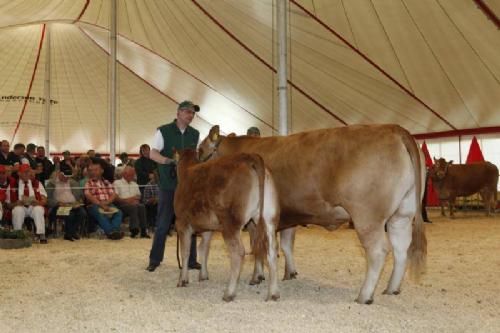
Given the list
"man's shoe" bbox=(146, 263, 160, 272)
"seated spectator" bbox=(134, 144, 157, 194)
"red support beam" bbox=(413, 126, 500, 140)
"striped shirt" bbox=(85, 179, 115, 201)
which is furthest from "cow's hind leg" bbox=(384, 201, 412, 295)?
"red support beam" bbox=(413, 126, 500, 140)

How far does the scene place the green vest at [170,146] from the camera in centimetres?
535

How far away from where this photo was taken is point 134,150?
23484mm

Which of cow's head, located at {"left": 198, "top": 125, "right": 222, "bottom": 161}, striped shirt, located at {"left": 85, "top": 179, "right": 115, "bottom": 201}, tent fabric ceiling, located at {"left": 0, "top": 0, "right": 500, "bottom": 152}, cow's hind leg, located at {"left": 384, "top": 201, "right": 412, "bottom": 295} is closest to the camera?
cow's hind leg, located at {"left": 384, "top": 201, "right": 412, "bottom": 295}

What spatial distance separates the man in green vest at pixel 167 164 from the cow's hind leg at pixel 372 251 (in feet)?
6.69

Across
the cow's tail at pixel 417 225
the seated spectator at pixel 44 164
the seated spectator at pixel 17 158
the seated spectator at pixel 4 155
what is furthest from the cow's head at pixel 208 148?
the seated spectator at pixel 44 164

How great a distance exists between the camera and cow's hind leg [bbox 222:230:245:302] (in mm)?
4078

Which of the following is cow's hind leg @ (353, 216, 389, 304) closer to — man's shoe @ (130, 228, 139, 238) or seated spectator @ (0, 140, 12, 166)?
man's shoe @ (130, 228, 139, 238)

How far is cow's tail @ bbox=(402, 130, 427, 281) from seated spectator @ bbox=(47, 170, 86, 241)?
5692 millimetres

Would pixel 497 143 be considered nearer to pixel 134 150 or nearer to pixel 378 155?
pixel 378 155

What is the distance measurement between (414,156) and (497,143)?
11608mm

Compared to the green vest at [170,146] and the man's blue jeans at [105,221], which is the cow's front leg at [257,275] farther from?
the man's blue jeans at [105,221]

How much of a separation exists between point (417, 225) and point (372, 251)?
0.47m

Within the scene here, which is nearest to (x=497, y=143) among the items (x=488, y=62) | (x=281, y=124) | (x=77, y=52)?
(x=488, y=62)

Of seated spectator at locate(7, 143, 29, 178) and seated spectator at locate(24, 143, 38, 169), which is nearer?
seated spectator at locate(7, 143, 29, 178)
